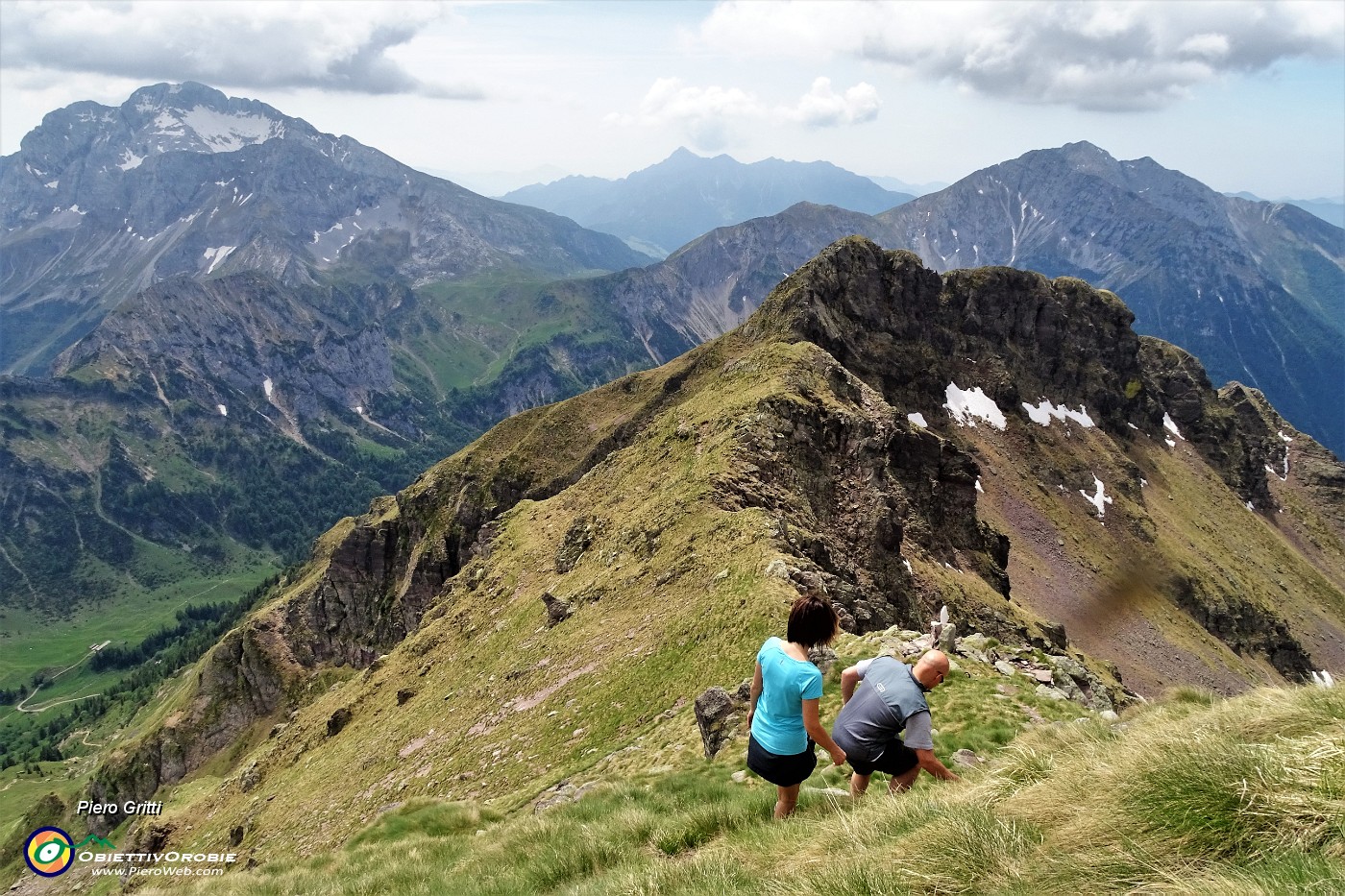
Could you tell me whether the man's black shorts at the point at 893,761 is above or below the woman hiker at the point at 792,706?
A: below

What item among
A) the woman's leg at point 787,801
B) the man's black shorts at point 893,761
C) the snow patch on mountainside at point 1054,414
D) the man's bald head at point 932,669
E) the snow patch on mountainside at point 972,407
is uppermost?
the man's bald head at point 932,669

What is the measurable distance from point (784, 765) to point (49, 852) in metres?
31.6

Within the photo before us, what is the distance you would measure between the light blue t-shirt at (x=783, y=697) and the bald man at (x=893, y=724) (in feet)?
2.87

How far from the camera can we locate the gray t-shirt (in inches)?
495

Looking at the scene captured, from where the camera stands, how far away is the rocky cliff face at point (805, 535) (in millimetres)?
43750

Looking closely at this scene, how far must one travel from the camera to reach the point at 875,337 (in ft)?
383

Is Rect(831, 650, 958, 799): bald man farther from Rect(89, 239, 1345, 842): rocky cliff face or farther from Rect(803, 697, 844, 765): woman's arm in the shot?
Rect(89, 239, 1345, 842): rocky cliff face

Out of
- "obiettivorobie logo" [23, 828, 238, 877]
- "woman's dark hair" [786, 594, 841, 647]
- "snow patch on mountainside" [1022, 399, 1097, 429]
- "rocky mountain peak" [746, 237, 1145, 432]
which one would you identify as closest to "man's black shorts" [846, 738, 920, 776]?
"woman's dark hair" [786, 594, 841, 647]

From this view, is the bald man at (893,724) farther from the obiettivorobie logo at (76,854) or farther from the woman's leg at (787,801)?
the obiettivorobie logo at (76,854)

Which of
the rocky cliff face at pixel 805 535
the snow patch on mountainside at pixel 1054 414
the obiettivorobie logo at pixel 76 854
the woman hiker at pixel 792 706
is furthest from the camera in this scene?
the snow patch on mountainside at pixel 1054 414

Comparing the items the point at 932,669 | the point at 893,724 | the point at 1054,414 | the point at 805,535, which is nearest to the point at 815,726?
the point at 893,724

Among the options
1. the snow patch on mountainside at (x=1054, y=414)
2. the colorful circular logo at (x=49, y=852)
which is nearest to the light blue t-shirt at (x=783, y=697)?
the colorful circular logo at (x=49, y=852)

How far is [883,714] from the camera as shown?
12.8 meters

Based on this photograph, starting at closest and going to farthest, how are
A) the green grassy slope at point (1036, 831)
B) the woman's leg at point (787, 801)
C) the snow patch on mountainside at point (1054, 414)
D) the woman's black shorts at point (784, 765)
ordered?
the green grassy slope at point (1036, 831), the woman's black shorts at point (784, 765), the woman's leg at point (787, 801), the snow patch on mountainside at point (1054, 414)
